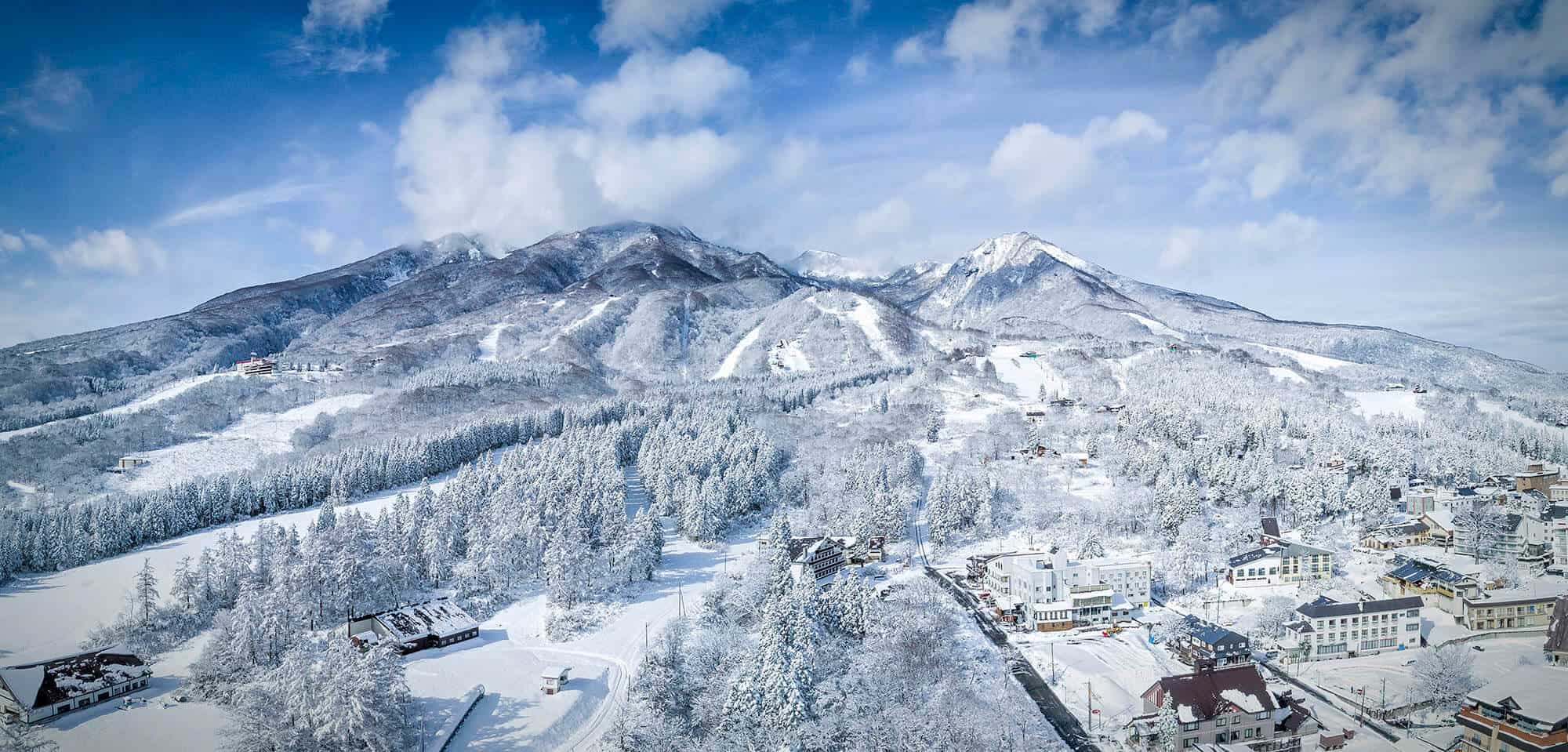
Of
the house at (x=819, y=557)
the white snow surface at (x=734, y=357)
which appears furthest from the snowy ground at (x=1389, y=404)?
the white snow surface at (x=734, y=357)

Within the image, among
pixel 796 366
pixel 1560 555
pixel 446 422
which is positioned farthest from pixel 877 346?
pixel 1560 555

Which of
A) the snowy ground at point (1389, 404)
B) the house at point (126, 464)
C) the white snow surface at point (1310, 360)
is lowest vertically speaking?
the house at point (126, 464)

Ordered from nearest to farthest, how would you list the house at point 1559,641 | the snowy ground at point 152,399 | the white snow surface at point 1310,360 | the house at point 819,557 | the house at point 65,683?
the house at point 65,683, the house at point 1559,641, the house at point 819,557, the snowy ground at point 152,399, the white snow surface at point 1310,360

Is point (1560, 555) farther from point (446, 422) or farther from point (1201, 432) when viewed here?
point (446, 422)

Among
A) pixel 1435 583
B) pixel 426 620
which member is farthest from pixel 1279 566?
pixel 426 620

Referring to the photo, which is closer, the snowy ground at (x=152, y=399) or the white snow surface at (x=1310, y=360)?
the snowy ground at (x=152, y=399)

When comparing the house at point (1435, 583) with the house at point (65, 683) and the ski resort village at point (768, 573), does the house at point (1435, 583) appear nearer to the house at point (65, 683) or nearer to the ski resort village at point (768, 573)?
the ski resort village at point (768, 573)

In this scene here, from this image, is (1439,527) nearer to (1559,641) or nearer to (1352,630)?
(1559,641)

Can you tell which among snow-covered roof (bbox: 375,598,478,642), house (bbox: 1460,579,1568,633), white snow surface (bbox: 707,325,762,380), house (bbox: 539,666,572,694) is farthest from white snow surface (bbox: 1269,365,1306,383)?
snow-covered roof (bbox: 375,598,478,642)
